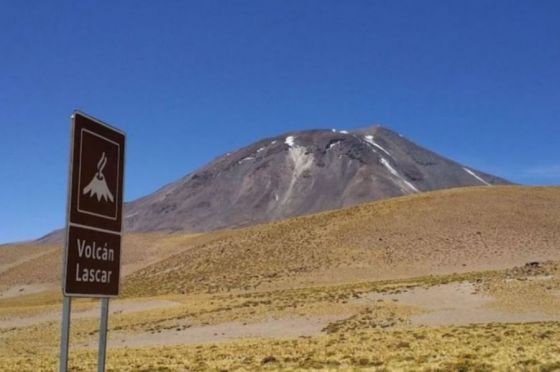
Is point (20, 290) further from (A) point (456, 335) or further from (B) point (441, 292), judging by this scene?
(A) point (456, 335)

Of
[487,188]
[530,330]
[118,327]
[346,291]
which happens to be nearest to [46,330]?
[118,327]

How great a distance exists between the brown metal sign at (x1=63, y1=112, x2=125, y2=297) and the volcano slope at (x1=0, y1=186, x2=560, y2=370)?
11659mm

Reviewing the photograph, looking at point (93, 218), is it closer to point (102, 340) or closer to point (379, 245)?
point (102, 340)

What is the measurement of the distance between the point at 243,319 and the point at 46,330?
11026mm

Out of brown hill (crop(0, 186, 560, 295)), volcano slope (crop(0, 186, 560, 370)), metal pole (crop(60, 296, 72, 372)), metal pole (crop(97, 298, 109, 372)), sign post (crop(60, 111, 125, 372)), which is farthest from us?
brown hill (crop(0, 186, 560, 295))

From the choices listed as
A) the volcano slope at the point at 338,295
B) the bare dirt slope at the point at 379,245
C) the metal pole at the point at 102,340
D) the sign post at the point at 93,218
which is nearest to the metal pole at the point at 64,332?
the sign post at the point at 93,218

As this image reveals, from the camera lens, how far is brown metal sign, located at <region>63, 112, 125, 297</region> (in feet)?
18.3

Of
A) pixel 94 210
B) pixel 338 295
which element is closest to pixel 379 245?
pixel 338 295

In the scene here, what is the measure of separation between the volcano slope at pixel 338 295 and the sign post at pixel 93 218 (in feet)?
38.1

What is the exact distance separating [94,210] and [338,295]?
38.4 metres

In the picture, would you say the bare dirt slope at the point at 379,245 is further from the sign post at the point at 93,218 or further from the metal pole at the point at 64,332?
the metal pole at the point at 64,332

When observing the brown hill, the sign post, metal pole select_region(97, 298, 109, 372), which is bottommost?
metal pole select_region(97, 298, 109, 372)

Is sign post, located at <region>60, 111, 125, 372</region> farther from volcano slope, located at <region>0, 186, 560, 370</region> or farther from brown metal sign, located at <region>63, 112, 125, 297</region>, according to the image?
volcano slope, located at <region>0, 186, 560, 370</region>

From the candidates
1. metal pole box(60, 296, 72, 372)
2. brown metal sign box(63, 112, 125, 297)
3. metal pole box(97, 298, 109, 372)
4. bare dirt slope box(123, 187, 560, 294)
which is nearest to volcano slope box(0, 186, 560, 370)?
bare dirt slope box(123, 187, 560, 294)
